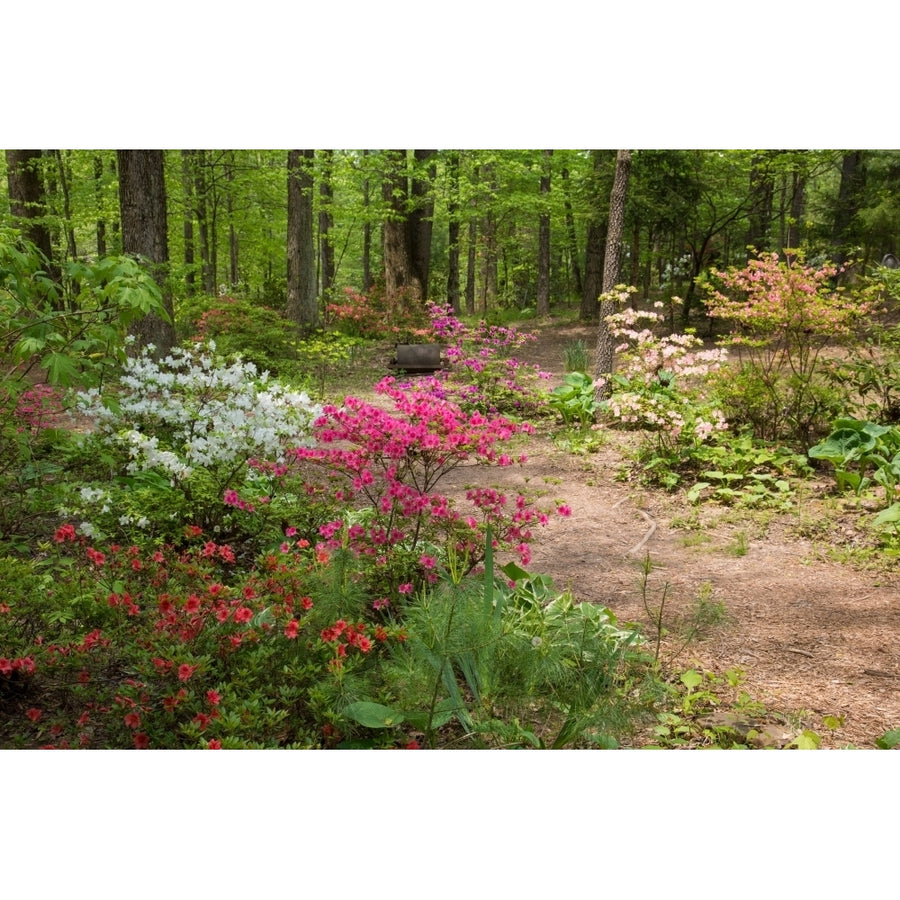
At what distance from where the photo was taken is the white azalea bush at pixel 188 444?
296 cm

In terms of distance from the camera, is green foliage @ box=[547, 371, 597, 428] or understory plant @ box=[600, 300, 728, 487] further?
green foliage @ box=[547, 371, 597, 428]

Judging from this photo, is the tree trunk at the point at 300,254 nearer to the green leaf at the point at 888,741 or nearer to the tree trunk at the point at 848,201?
the tree trunk at the point at 848,201

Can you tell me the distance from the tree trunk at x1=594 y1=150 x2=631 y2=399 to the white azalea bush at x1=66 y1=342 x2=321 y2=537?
4120 millimetres

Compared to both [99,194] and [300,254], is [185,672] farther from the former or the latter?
[99,194]

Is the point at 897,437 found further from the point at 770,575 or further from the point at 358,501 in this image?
the point at 358,501

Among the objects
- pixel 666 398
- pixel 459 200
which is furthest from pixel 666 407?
pixel 459 200

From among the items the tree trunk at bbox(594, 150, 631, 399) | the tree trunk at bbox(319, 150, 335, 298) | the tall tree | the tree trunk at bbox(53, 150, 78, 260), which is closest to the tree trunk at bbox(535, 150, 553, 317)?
the tall tree

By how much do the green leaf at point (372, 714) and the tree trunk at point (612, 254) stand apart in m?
5.08

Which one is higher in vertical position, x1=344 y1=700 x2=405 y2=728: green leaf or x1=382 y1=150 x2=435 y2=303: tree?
x1=382 y1=150 x2=435 y2=303: tree

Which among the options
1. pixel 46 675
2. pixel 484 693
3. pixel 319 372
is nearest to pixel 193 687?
pixel 46 675

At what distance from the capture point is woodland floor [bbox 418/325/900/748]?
8.38 ft

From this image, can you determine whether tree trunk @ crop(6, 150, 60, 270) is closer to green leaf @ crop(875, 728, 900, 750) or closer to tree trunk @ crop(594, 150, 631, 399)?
A: tree trunk @ crop(594, 150, 631, 399)

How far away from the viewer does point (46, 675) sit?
7.39 feet

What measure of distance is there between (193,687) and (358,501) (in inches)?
89.5
